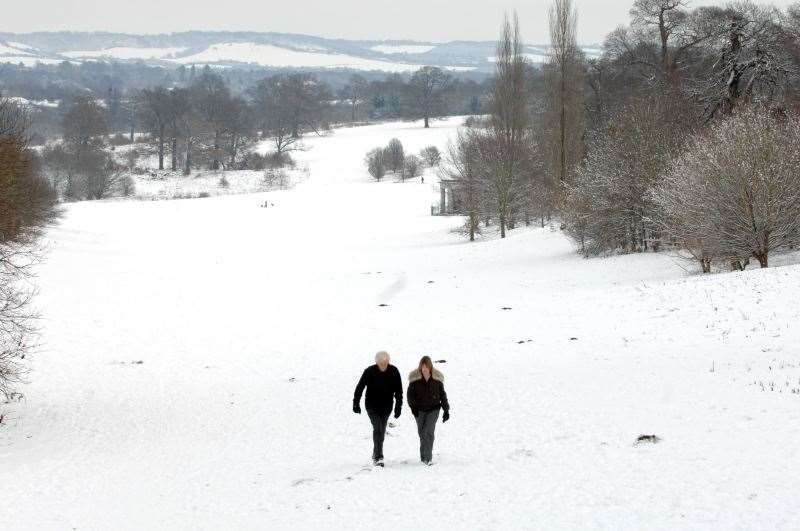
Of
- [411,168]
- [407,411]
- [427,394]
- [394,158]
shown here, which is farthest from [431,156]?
[427,394]

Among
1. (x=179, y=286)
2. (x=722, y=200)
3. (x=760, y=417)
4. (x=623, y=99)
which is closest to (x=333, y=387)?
(x=760, y=417)

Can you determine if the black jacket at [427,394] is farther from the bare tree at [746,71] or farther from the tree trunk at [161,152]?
the tree trunk at [161,152]

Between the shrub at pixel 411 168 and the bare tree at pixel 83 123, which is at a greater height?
the bare tree at pixel 83 123

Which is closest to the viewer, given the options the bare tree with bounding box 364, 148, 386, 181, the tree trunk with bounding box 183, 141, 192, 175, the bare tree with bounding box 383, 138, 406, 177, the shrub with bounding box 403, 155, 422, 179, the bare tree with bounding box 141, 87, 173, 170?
the shrub with bounding box 403, 155, 422, 179

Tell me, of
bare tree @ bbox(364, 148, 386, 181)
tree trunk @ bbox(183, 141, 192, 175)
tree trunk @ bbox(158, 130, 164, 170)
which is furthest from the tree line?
tree trunk @ bbox(158, 130, 164, 170)

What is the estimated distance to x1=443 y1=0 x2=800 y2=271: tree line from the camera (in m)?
24.2

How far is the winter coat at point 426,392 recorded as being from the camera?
11422 millimetres

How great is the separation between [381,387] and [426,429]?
993 mm

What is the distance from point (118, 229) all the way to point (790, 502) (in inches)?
2366

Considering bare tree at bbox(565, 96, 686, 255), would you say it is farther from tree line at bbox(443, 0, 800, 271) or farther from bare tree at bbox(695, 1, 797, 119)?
bare tree at bbox(695, 1, 797, 119)

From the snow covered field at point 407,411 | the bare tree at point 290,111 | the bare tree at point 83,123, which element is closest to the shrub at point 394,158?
the bare tree at point 290,111

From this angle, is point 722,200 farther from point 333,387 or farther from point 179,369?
point 179,369

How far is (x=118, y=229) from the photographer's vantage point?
62.1m

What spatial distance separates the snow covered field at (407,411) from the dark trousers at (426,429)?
0.25m
